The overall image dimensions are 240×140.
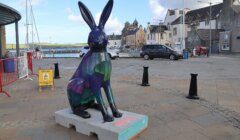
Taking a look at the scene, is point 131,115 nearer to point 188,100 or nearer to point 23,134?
point 23,134

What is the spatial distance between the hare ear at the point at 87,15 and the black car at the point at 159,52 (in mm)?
24177

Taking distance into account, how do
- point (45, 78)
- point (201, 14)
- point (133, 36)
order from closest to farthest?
point (45, 78) → point (201, 14) → point (133, 36)

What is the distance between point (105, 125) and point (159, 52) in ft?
81.5

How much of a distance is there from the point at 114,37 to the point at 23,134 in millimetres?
111411

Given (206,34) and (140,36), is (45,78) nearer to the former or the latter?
(206,34)

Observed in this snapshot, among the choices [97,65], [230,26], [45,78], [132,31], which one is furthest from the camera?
[132,31]

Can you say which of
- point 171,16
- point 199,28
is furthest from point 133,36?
point 199,28

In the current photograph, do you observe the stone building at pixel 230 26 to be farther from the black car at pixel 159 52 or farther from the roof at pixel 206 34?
the black car at pixel 159 52

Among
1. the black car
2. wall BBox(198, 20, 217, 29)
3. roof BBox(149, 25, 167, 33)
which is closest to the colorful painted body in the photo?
the black car

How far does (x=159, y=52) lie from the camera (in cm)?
2891

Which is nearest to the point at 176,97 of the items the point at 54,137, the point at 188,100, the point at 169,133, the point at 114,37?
the point at 188,100

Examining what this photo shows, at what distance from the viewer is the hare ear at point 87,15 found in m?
4.78

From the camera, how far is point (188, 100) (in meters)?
7.77

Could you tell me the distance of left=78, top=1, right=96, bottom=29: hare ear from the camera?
478 centimetres
